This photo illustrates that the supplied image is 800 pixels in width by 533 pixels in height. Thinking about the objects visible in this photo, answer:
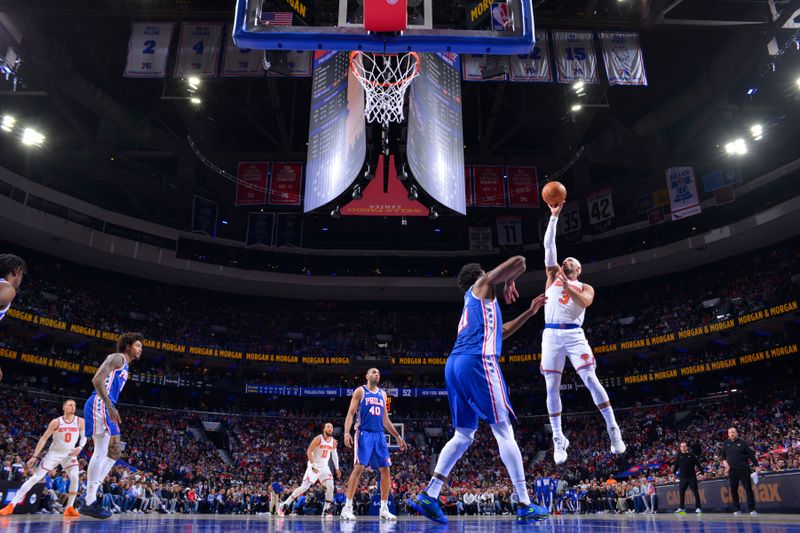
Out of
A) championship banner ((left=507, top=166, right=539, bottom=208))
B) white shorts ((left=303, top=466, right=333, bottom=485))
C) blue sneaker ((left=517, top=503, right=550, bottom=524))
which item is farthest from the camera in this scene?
championship banner ((left=507, top=166, right=539, bottom=208))

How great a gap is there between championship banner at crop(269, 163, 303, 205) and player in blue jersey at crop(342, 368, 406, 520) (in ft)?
48.2

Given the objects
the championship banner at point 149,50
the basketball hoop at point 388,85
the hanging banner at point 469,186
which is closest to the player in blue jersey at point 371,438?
the basketball hoop at point 388,85

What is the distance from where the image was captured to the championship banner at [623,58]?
17203mm

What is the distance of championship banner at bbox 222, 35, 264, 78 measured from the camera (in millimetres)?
17359

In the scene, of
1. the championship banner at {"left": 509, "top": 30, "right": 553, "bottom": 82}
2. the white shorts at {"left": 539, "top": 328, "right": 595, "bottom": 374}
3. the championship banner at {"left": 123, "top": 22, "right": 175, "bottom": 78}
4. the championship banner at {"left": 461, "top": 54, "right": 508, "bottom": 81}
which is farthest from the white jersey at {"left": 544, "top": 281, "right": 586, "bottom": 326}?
the championship banner at {"left": 123, "top": 22, "right": 175, "bottom": 78}

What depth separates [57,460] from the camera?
11.0m

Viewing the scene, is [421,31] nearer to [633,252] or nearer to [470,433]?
[470,433]

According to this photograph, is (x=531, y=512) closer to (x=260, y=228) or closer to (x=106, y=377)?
(x=106, y=377)

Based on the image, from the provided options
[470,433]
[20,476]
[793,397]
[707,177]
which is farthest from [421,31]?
[793,397]

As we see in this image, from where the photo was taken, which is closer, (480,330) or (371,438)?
(480,330)

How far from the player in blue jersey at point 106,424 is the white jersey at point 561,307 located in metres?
5.43

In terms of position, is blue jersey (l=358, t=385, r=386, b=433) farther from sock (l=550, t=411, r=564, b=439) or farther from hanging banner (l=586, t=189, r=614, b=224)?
hanging banner (l=586, t=189, r=614, b=224)

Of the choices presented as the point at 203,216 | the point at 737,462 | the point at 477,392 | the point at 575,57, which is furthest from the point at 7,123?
the point at 737,462

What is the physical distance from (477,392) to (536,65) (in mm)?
13918
